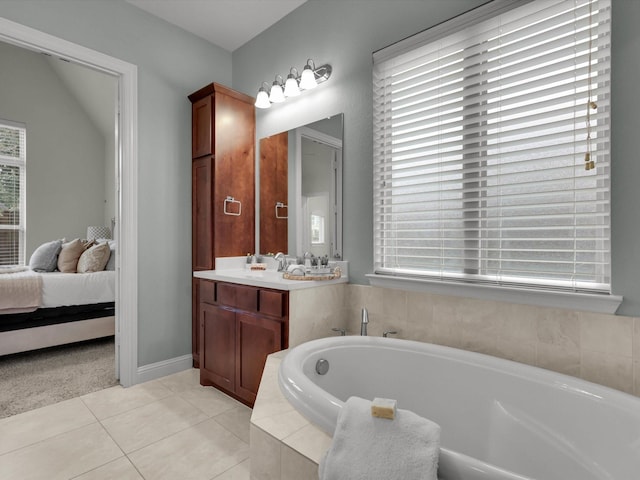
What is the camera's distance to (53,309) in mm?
3082

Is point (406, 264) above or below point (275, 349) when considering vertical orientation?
above

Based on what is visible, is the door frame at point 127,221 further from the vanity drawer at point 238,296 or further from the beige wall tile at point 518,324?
the beige wall tile at point 518,324

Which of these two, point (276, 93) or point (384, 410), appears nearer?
point (384, 410)

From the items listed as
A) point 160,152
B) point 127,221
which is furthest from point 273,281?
point 160,152

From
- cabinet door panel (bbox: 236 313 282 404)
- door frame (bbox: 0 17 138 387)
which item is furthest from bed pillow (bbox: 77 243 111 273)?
cabinet door panel (bbox: 236 313 282 404)

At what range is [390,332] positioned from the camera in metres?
1.88

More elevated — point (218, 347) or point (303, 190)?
point (303, 190)

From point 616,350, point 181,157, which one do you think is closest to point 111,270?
point 181,157

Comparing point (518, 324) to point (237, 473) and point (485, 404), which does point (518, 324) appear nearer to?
point (485, 404)

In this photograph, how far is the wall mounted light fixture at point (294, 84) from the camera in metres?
2.32

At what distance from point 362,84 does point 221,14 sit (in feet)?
4.38

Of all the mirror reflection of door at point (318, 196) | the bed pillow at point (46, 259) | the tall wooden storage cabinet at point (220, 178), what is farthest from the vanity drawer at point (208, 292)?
the bed pillow at point (46, 259)

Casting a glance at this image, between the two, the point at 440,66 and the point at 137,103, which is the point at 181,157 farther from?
the point at 440,66

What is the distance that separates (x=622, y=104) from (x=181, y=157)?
2.73 meters
